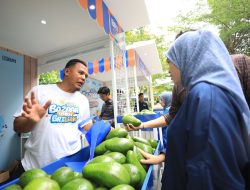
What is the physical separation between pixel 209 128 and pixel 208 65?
32cm

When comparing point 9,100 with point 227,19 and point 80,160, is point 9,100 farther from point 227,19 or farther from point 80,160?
point 227,19

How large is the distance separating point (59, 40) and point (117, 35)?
1.16 m

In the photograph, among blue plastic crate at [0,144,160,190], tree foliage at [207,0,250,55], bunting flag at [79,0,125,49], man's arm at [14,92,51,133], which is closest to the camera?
blue plastic crate at [0,144,160,190]

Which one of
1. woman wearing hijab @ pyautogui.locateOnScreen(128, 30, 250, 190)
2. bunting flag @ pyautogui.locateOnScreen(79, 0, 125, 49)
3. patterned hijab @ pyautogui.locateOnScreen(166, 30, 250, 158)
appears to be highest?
bunting flag @ pyautogui.locateOnScreen(79, 0, 125, 49)

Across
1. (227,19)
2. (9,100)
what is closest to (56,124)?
(9,100)

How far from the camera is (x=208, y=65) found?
1.01 meters

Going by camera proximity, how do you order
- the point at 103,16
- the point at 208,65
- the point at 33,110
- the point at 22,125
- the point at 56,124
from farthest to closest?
the point at 103,16 < the point at 56,124 < the point at 22,125 < the point at 33,110 < the point at 208,65

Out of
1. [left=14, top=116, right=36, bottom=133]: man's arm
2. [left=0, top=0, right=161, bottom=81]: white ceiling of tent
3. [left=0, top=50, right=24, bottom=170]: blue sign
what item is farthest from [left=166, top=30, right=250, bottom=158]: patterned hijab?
[left=0, top=50, right=24, bottom=170]: blue sign

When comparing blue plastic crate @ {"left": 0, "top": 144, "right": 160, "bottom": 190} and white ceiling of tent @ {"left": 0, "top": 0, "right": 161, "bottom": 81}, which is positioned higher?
white ceiling of tent @ {"left": 0, "top": 0, "right": 161, "bottom": 81}

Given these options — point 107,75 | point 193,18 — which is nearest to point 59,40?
point 107,75

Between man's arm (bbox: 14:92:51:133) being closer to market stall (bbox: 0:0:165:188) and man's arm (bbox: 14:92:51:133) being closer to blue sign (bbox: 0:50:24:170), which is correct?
market stall (bbox: 0:0:165:188)

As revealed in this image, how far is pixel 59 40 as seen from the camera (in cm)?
414

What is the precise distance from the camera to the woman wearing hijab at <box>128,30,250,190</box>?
0.84 meters

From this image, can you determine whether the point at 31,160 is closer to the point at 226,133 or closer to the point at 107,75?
the point at 226,133
